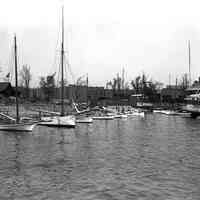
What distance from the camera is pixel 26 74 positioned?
4577 inches

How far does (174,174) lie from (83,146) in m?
12.6

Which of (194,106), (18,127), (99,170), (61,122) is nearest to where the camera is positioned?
(99,170)

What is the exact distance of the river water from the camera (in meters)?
16.4

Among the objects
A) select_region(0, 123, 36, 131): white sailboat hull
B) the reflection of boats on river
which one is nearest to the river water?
select_region(0, 123, 36, 131): white sailboat hull

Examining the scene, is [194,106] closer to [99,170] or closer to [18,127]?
[18,127]

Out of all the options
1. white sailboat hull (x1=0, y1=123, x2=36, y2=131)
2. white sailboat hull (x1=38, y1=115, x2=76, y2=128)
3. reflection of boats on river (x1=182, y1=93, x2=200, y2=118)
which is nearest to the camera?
white sailboat hull (x1=0, y1=123, x2=36, y2=131)

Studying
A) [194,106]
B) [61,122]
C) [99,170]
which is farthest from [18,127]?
[194,106]

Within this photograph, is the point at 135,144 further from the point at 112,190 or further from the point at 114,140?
the point at 112,190

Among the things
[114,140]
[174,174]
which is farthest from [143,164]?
[114,140]

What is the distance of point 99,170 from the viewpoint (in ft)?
68.9

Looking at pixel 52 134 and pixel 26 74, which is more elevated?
pixel 26 74

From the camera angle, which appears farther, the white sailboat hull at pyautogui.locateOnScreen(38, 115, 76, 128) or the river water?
the white sailboat hull at pyautogui.locateOnScreen(38, 115, 76, 128)

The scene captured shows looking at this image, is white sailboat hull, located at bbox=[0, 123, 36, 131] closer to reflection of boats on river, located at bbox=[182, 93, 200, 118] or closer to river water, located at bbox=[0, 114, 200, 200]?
river water, located at bbox=[0, 114, 200, 200]

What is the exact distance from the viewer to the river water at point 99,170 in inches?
645
